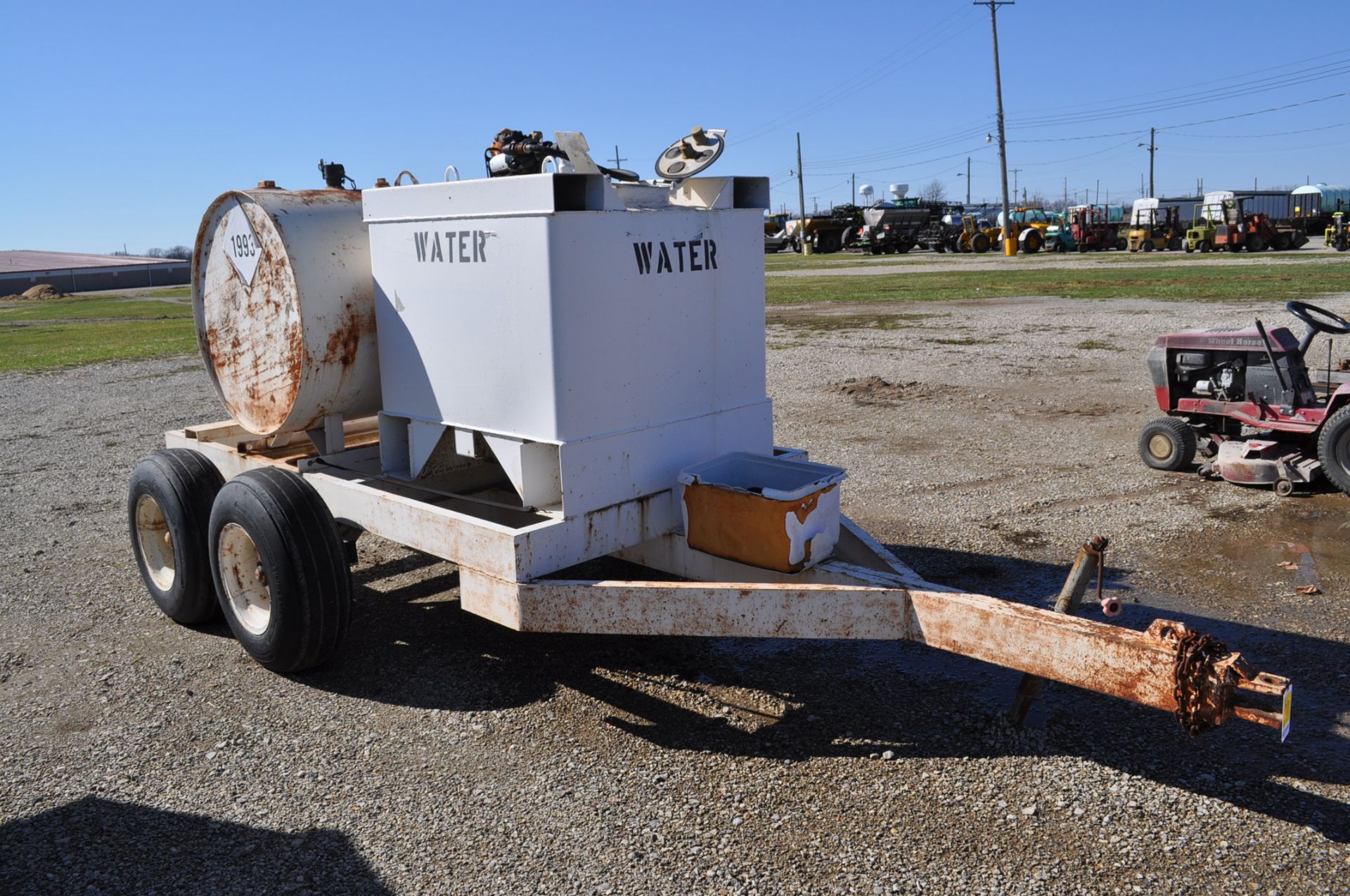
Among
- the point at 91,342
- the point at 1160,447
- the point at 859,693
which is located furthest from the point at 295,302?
the point at 91,342

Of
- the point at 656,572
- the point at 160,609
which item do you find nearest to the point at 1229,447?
the point at 656,572

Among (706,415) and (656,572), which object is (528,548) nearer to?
(706,415)

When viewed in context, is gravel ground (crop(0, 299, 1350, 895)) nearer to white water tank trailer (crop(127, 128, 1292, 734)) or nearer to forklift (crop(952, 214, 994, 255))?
white water tank trailer (crop(127, 128, 1292, 734))

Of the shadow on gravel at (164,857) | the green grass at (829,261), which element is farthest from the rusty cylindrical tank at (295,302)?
the green grass at (829,261)

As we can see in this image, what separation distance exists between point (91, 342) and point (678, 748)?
23345 millimetres

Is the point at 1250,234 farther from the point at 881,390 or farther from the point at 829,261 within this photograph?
the point at 881,390

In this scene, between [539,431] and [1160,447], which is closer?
[539,431]

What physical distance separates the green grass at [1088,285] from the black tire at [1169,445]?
13.6 metres

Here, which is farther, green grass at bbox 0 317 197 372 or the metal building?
the metal building

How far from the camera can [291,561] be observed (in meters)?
4.54

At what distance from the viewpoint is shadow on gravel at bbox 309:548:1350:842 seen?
400 cm

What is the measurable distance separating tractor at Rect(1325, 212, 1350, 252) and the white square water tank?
41.0 meters

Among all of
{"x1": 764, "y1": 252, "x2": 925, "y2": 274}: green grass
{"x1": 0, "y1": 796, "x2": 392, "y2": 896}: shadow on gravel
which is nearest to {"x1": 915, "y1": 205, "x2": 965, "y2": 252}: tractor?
{"x1": 764, "y1": 252, "x2": 925, "y2": 274}: green grass

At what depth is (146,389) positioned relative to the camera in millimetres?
15102
